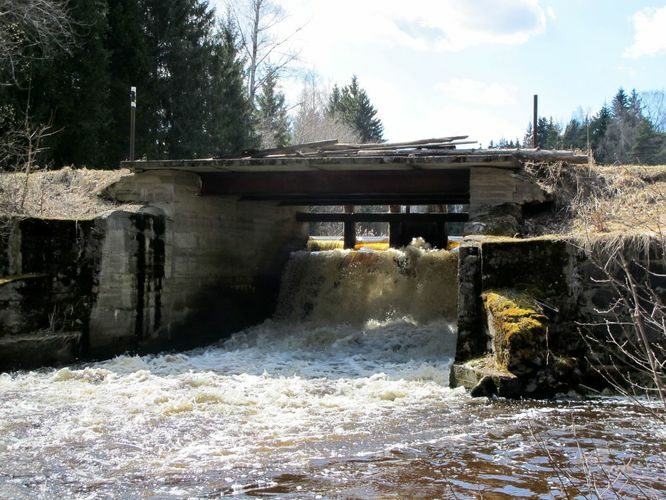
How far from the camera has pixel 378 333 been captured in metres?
14.4

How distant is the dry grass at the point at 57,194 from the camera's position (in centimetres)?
1254

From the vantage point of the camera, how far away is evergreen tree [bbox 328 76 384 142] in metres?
54.7

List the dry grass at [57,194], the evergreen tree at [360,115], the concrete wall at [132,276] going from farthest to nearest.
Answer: the evergreen tree at [360,115]
the dry grass at [57,194]
the concrete wall at [132,276]

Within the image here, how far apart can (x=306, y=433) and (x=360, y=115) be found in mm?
49645

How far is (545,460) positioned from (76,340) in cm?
865

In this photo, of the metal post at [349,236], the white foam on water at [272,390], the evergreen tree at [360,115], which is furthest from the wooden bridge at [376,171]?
the evergreen tree at [360,115]

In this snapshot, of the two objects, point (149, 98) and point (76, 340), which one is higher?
point (149, 98)

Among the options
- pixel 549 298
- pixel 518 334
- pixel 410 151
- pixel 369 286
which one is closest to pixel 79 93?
pixel 369 286

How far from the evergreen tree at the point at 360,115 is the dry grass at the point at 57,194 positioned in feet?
132

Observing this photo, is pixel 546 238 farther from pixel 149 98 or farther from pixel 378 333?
Result: pixel 149 98

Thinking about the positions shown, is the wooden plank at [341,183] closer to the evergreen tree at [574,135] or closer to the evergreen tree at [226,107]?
the evergreen tree at [226,107]

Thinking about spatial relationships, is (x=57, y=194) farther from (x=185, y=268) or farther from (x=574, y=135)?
(x=574, y=135)

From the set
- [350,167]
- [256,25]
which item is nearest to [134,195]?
[350,167]

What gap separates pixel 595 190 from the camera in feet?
38.3
